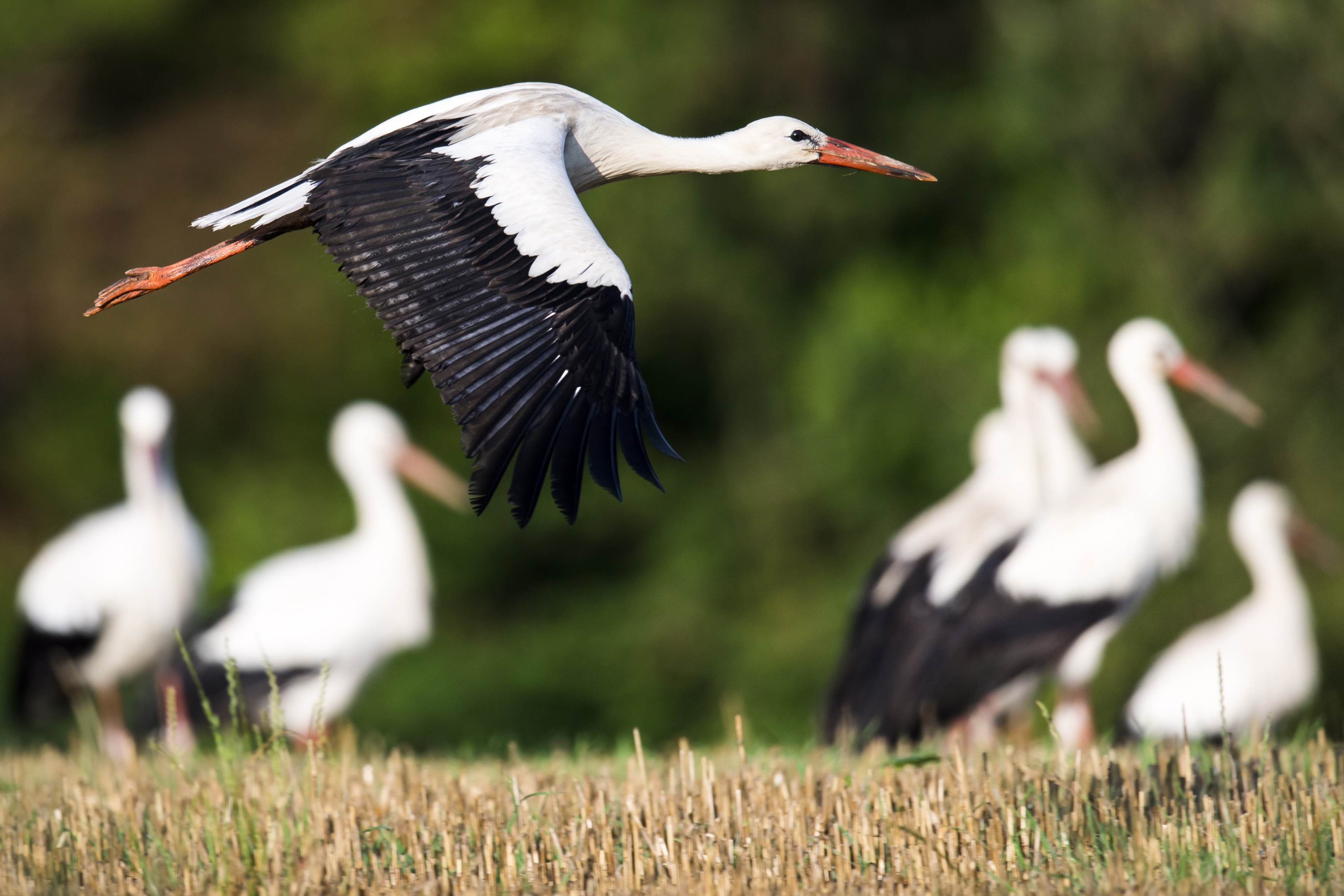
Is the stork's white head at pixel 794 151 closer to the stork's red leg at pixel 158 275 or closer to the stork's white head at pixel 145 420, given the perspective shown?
the stork's red leg at pixel 158 275

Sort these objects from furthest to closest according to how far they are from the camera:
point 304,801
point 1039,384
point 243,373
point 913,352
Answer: point 243,373
point 913,352
point 1039,384
point 304,801

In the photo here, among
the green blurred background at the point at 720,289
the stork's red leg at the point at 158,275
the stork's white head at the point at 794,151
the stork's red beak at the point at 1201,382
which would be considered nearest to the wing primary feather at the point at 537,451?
the stork's red leg at the point at 158,275

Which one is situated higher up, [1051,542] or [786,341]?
[786,341]

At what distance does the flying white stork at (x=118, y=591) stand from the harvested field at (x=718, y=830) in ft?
13.0

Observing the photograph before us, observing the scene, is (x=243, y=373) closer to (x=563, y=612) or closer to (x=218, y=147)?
(x=218, y=147)

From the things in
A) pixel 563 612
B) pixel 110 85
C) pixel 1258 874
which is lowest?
pixel 1258 874

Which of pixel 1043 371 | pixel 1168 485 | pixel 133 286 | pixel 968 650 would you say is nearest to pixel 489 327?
pixel 133 286

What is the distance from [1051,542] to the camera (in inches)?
224

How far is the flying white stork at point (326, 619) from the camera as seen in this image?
6.46m

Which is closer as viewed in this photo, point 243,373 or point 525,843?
point 525,843

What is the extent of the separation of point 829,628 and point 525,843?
7.65m

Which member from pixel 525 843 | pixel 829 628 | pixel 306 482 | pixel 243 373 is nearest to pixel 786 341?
pixel 829 628

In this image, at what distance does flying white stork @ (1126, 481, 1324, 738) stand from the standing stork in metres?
0.27

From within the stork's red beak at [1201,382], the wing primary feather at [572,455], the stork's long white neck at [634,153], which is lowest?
the wing primary feather at [572,455]
